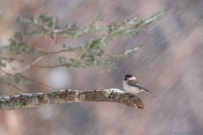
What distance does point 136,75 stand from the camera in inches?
385

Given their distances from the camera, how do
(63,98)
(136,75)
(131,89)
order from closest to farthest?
(63,98) → (131,89) → (136,75)

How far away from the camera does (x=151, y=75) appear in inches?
389

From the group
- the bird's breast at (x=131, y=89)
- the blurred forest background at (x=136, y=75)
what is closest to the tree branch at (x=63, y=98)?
the bird's breast at (x=131, y=89)

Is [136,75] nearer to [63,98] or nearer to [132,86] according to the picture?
[132,86]

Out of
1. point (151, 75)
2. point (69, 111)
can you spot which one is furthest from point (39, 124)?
point (151, 75)

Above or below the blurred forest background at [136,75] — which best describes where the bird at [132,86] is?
below

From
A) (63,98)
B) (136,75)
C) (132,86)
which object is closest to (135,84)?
(132,86)

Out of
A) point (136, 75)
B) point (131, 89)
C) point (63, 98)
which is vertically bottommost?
point (63, 98)

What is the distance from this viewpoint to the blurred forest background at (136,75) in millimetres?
8867

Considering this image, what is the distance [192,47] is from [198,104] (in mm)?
1673

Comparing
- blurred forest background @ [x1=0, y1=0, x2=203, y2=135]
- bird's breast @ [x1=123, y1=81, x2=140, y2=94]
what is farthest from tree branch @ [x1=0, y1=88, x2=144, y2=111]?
blurred forest background @ [x1=0, y1=0, x2=203, y2=135]

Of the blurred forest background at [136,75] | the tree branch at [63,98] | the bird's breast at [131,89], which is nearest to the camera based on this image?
the tree branch at [63,98]

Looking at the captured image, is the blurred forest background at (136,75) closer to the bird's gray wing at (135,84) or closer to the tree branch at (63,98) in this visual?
the bird's gray wing at (135,84)

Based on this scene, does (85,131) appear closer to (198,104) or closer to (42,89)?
(42,89)
